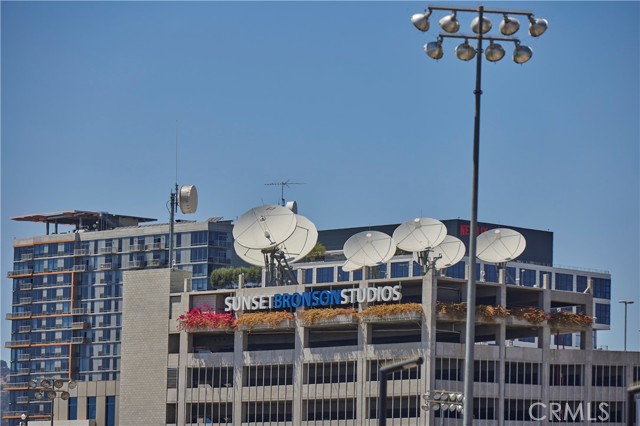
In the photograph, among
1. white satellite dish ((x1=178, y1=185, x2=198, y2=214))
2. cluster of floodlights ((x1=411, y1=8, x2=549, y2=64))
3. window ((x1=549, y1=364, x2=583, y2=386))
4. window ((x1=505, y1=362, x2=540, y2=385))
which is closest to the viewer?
cluster of floodlights ((x1=411, y1=8, x2=549, y2=64))

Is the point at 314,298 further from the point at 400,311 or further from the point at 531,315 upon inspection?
the point at 531,315

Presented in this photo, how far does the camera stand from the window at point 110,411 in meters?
159

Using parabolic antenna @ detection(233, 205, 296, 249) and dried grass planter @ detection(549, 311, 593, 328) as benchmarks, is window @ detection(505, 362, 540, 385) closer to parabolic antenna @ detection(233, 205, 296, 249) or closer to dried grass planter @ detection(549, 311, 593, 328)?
dried grass planter @ detection(549, 311, 593, 328)

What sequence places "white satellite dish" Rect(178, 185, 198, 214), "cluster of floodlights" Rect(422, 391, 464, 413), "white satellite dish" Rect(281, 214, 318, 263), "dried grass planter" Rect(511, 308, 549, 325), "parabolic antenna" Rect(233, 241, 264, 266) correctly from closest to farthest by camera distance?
1. "cluster of floodlights" Rect(422, 391, 464, 413)
2. "dried grass planter" Rect(511, 308, 549, 325)
3. "white satellite dish" Rect(281, 214, 318, 263)
4. "parabolic antenna" Rect(233, 241, 264, 266)
5. "white satellite dish" Rect(178, 185, 198, 214)

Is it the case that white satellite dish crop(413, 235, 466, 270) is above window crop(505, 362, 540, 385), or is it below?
above

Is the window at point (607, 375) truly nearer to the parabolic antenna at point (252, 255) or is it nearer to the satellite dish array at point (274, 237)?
the satellite dish array at point (274, 237)

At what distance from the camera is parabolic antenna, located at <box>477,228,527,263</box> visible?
443 feet

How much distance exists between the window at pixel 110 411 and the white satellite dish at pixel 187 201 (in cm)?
2233

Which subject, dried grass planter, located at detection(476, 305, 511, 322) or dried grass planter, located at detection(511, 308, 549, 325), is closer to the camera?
dried grass planter, located at detection(476, 305, 511, 322)

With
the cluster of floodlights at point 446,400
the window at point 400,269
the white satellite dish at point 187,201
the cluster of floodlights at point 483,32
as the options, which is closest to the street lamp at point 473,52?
the cluster of floodlights at point 483,32

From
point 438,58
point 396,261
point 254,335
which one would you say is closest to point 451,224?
point 396,261

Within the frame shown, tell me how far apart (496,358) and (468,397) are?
79.1 m
